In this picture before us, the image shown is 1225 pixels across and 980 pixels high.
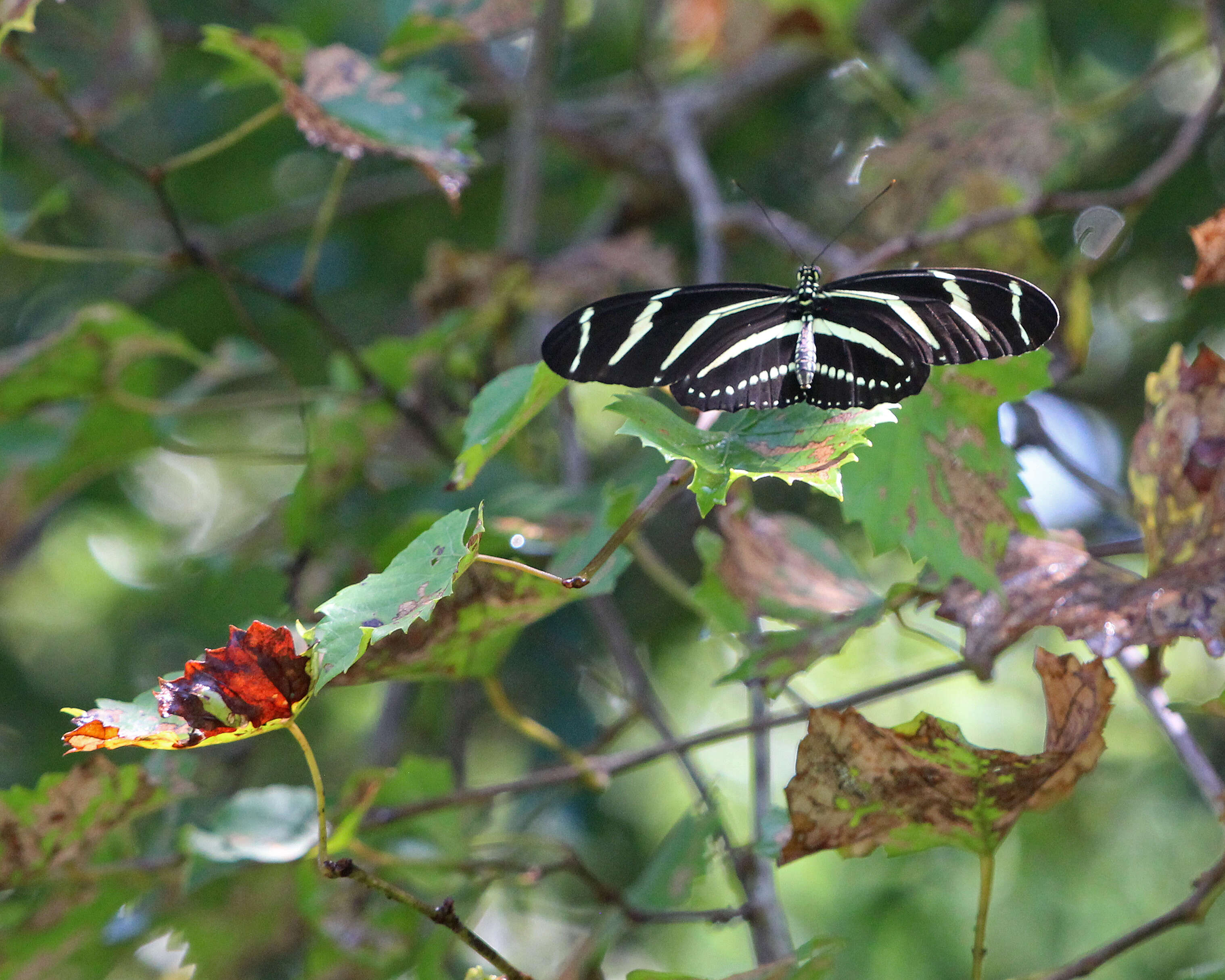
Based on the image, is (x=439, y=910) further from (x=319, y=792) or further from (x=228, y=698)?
(x=228, y=698)

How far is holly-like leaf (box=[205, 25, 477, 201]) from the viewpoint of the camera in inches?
48.0

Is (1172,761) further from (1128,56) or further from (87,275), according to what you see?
(87,275)

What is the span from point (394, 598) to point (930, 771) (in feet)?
1.50

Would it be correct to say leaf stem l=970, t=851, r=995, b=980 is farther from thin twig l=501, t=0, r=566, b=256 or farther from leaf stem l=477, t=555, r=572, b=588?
thin twig l=501, t=0, r=566, b=256

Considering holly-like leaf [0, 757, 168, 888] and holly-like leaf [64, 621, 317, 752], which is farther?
holly-like leaf [0, 757, 168, 888]

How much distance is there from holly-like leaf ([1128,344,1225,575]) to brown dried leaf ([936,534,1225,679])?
3 cm

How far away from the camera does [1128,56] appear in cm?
242

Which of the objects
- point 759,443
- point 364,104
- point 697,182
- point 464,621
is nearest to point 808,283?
point 759,443

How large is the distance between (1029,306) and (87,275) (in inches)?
95.5

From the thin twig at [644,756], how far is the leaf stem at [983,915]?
0.17m

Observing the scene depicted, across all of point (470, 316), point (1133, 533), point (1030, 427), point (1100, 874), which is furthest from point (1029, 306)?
point (1100, 874)

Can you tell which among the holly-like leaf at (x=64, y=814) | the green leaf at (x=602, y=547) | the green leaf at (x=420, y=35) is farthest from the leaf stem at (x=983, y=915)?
the green leaf at (x=420, y=35)

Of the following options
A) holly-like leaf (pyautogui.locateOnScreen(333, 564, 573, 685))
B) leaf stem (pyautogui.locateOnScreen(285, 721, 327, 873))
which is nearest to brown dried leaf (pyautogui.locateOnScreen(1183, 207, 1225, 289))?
holly-like leaf (pyautogui.locateOnScreen(333, 564, 573, 685))

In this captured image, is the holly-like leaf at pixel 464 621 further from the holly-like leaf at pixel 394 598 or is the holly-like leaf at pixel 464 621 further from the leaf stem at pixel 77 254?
the leaf stem at pixel 77 254
